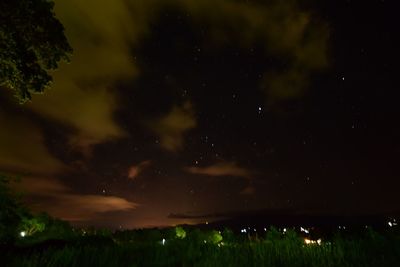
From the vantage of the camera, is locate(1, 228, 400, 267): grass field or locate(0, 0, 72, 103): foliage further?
locate(0, 0, 72, 103): foliage

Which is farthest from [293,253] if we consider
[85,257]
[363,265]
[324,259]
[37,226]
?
[37,226]

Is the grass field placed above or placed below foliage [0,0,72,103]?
below

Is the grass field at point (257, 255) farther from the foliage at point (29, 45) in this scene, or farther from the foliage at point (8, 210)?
the foliage at point (29, 45)

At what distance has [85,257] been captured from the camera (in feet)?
9.81

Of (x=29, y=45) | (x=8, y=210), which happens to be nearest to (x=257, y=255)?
(x=8, y=210)

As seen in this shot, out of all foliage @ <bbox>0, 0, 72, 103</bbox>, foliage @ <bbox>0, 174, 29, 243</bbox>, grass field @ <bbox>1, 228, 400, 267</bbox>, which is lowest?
grass field @ <bbox>1, 228, 400, 267</bbox>

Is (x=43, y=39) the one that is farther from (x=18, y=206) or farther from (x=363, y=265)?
(x=363, y=265)

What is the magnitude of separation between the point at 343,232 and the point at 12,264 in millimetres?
2924

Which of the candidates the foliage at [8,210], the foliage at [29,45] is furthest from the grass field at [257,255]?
the foliage at [29,45]

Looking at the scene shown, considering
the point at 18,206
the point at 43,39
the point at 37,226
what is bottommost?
the point at 18,206

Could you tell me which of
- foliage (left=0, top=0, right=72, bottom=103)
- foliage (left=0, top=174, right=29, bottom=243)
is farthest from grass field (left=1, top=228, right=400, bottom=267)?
foliage (left=0, top=0, right=72, bottom=103)

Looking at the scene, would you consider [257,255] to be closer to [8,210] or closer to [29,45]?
[8,210]

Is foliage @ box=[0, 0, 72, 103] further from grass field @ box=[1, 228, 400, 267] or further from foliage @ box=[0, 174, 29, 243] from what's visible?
grass field @ box=[1, 228, 400, 267]

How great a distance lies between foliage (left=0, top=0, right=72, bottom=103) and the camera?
32.0ft
